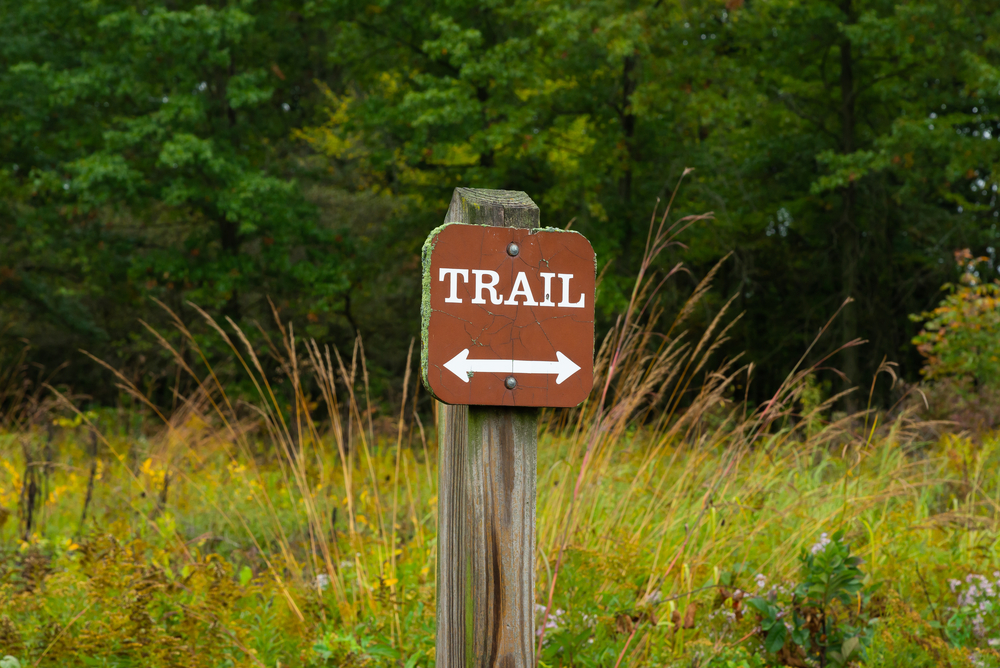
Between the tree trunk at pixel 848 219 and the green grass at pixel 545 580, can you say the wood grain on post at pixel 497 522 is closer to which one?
the green grass at pixel 545 580

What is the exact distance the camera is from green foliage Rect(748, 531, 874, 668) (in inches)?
93.8

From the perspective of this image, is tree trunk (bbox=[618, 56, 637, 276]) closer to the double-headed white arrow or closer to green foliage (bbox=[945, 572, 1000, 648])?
green foliage (bbox=[945, 572, 1000, 648])

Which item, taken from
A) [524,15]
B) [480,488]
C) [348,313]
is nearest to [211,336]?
[348,313]

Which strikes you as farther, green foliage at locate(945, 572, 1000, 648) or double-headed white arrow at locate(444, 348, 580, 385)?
green foliage at locate(945, 572, 1000, 648)

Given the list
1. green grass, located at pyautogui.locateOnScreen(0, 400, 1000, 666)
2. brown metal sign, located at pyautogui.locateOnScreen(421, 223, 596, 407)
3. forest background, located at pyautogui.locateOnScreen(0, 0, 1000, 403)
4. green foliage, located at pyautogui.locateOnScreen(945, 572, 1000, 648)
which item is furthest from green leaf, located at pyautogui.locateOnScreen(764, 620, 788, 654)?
forest background, located at pyautogui.locateOnScreen(0, 0, 1000, 403)

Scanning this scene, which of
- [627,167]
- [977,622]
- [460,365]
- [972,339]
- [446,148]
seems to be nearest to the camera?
[460,365]

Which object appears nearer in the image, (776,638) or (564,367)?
(564,367)

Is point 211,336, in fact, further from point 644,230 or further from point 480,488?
point 480,488

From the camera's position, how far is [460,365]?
159 cm

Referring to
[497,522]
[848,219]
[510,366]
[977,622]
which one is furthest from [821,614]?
[848,219]

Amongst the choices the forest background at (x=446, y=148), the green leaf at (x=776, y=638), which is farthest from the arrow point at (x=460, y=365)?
the forest background at (x=446, y=148)

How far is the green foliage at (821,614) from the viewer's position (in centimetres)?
238

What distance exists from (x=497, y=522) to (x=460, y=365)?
32 centimetres

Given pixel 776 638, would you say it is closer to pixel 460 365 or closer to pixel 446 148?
pixel 460 365
